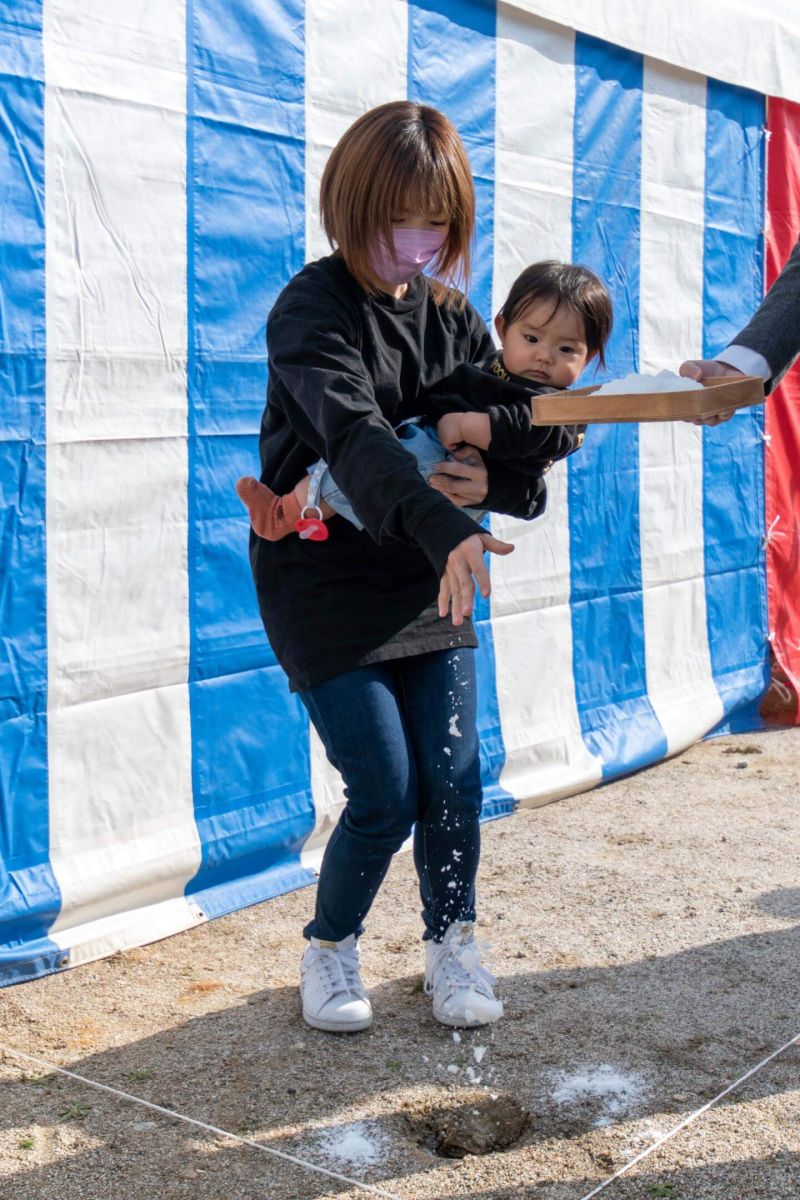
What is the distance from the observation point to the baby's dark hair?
228 cm

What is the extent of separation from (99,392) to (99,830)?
91cm

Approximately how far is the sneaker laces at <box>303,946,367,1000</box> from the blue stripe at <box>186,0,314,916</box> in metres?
0.70

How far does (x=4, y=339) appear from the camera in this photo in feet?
8.64

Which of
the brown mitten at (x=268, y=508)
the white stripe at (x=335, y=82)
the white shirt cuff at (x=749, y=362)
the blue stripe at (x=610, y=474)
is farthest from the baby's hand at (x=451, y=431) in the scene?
the blue stripe at (x=610, y=474)

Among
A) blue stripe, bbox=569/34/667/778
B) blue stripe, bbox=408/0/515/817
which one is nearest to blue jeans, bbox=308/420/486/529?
blue stripe, bbox=408/0/515/817

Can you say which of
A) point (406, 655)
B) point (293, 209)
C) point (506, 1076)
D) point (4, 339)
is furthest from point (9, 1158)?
point (293, 209)

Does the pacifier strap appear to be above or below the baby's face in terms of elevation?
below

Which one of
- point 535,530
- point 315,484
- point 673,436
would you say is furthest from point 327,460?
point 673,436

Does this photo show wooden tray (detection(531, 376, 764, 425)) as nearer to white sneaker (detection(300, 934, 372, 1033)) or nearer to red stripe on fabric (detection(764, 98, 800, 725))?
white sneaker (detection(300, 934, 372, 1033))

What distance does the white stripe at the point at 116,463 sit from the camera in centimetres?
273

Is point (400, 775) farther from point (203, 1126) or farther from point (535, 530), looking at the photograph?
point (535, 530)

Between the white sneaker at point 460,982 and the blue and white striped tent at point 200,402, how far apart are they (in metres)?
0.78

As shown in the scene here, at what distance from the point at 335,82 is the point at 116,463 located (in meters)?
1.09

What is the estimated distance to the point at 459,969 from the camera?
95.4 inches
